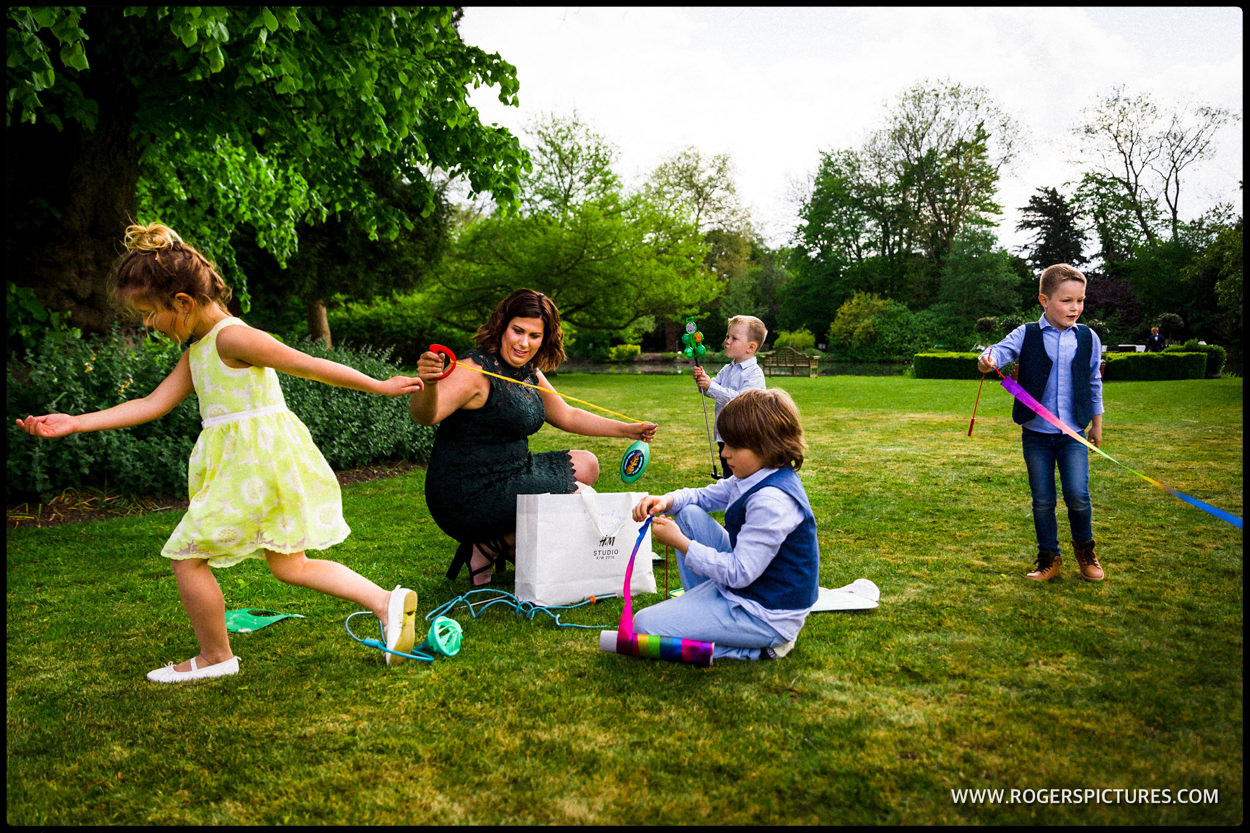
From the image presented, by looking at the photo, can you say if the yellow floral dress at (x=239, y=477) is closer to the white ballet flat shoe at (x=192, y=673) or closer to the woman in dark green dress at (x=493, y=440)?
the white ballet flat shoe at (x=192, y=673)

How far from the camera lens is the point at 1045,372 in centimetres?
429

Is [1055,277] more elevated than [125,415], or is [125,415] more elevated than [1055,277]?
[1055,277]

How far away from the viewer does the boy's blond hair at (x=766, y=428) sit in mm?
3088

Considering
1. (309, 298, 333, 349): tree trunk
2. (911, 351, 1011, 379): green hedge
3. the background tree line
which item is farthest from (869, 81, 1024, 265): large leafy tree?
(309, 298, 333, 349): tree trunk

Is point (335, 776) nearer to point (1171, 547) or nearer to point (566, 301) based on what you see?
point (1171, 547)

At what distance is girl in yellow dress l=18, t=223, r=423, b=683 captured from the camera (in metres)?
2.96

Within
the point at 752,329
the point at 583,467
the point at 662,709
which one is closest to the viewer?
the point at 662,709

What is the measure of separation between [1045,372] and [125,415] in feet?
14.4

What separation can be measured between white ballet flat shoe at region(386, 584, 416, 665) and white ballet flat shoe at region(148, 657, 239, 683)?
0.61 meters

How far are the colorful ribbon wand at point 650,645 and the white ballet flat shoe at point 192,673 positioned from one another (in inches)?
58.3

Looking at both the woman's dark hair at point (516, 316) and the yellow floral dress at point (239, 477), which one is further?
the woman's dark hair at point (516, 316)

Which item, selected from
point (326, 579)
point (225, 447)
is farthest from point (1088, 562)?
point (225, 447)

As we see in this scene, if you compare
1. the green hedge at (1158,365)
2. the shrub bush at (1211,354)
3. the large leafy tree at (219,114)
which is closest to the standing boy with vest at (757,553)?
the large leafy tree at (219,114)

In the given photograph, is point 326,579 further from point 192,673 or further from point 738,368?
point 738,368
